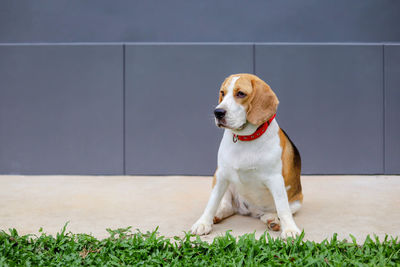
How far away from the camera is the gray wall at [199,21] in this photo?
568cm

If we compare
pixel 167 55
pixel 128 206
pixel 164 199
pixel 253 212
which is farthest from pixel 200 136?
pixel 253 212

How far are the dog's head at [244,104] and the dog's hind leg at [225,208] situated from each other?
2.63 ft

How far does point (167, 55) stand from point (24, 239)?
340 cm

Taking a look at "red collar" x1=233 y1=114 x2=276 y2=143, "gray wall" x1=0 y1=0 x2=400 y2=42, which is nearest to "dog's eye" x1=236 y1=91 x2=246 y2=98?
"red collar" x1=233 y1=114 x2=276 y2=143

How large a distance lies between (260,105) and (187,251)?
1.18 m

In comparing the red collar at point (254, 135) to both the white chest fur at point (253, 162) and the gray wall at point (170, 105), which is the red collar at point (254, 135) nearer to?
the white chest fur at point (253, 162)

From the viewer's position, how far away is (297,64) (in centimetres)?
569

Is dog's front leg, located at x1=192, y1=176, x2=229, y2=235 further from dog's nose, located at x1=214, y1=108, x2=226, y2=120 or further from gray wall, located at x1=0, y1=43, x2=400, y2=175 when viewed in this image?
gray wall, located at x1=0, y1=43, x2=400, y2=175

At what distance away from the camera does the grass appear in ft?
8.68

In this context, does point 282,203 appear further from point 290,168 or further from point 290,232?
point 290,168

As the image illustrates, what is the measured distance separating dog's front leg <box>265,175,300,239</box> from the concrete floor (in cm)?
17

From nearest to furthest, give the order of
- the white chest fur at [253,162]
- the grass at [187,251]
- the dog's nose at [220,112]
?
the grass at [187,251] < the dog's nose at [220,112] < the white chest fur at [253,162]

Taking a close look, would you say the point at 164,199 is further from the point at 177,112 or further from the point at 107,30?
the point at 107,30

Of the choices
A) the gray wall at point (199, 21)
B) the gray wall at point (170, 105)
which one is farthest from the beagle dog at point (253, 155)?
the gray wall at point (199, 21)
